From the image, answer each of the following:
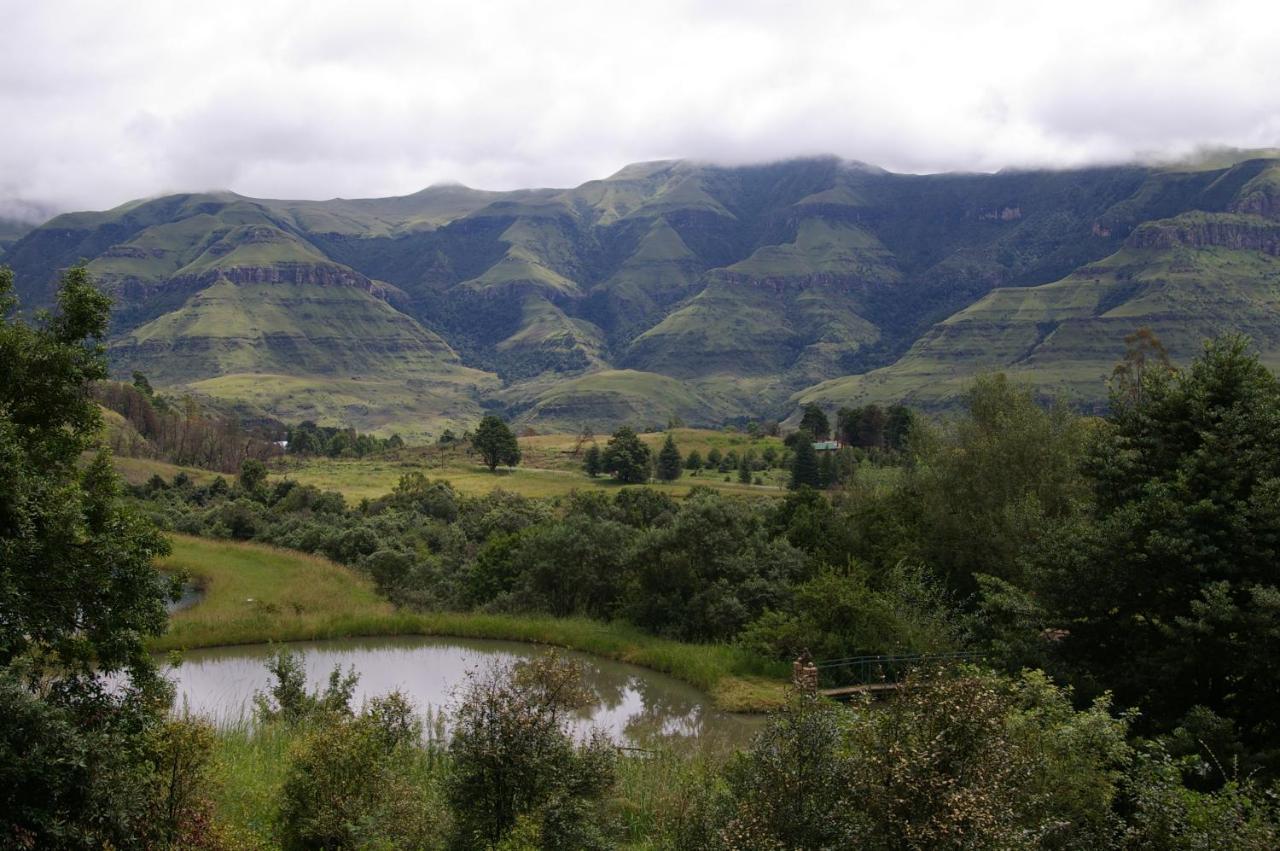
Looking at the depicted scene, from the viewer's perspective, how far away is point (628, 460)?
102m

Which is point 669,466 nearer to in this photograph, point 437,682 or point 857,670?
point 437,682

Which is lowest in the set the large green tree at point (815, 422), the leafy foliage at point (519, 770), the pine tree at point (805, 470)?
the pine tree at point (805, 470)

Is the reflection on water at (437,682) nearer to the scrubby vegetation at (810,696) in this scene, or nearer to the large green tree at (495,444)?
the scrubby vegetation at (810,696)

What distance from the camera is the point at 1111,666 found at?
69.8ft

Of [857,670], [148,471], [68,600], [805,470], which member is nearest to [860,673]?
[857,670]

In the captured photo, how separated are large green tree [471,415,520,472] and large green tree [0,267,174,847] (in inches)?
3786

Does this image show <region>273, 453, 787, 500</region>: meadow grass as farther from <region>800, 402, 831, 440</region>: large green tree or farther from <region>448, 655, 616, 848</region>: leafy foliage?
<region>448, 655, 616, 848</region>: leafy foliage

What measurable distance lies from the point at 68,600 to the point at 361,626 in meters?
27.1

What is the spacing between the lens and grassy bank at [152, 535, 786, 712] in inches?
1271

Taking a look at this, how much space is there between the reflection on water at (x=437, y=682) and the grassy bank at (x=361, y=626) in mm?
611

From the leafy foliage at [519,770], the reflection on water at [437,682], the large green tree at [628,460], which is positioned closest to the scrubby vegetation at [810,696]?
the leafy foliage at [519,770]

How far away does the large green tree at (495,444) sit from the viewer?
4377 inches

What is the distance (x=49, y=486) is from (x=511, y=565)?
32.1m

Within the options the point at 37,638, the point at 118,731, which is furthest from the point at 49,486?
the point at 118,731
